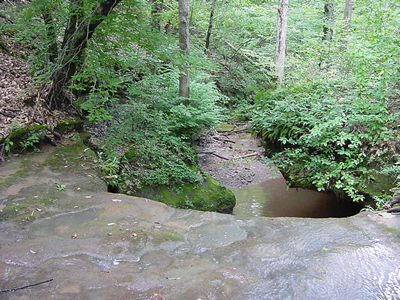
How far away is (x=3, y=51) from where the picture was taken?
8789 millimetres

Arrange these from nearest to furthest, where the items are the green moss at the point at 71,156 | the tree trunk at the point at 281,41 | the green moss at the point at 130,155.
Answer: the green moss at the point at 71,156 → the green moss at the point at 130,155 → the tree trunk at the point at 281,41

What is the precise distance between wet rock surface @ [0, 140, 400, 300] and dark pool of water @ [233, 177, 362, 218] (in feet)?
11.9

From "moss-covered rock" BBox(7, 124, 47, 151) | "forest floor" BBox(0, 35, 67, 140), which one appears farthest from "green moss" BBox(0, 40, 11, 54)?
"moss-covered rock" BBox(7, 124, 47, 151)

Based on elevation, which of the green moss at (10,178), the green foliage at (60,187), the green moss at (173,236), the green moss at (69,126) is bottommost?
the green moss at (173,236)

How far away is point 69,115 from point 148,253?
5.84m

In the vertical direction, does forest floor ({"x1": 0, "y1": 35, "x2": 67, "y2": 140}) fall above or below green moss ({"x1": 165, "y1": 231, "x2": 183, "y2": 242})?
above

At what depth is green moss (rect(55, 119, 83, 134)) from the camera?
7.34m

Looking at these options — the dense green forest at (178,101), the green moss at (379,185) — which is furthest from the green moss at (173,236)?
the green moss at (379,185)

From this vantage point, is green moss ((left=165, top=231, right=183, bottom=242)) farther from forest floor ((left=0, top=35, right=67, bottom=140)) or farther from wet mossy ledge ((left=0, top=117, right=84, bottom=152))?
forest floor ((left=0, top=35, right=67, bottom=140))

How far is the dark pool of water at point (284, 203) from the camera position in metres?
7.93

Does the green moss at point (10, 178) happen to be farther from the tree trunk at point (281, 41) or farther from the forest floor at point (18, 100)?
the tree trunk at point (281, 41)

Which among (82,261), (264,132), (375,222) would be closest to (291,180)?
(264,132)

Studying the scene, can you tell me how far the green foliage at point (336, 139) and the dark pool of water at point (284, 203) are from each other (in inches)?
35.0

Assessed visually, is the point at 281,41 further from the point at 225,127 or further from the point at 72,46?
the point at 72,46
